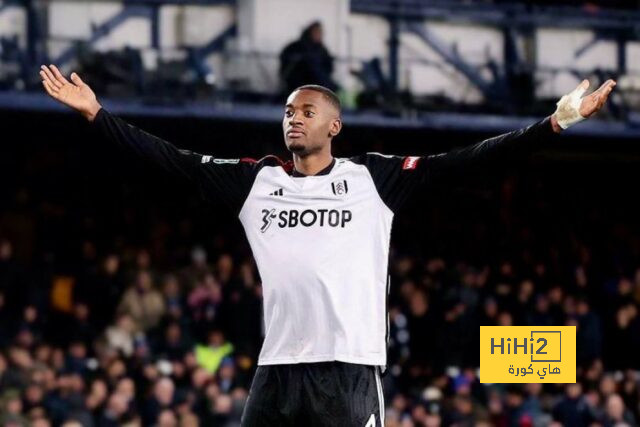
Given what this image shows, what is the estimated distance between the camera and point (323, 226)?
678 centimetres

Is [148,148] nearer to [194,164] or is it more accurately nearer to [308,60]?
[194,164]

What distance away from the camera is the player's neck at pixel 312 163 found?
274 inches

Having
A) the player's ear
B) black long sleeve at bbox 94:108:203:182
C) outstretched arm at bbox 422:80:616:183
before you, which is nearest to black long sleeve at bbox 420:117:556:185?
outstretched arm at bbox 422:80:616:183

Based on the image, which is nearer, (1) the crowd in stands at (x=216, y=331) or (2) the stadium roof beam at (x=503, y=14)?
(1) the crowd in stands at (x=216, y=331)

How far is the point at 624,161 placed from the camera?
22.9m

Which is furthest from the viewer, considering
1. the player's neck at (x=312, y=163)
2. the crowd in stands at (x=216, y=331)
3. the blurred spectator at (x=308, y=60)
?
the blurred spectator at (x=308, y=60)

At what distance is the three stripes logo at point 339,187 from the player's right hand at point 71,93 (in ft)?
3.60

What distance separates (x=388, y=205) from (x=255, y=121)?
11972mm

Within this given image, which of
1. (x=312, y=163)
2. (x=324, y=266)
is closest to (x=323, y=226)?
(x=324, y=266)

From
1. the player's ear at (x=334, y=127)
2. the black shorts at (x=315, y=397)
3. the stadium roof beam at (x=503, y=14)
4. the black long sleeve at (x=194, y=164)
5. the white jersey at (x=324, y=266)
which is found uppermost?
the stadium roof beam at (x=503, y=14)

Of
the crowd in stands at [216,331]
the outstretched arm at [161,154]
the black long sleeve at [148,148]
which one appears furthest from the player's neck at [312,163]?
the crowd in stands at [216,331]

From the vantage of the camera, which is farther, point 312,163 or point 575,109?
point 312,163

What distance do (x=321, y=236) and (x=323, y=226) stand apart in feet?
0.17

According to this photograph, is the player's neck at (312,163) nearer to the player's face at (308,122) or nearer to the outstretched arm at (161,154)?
the player's face at (308,122)
